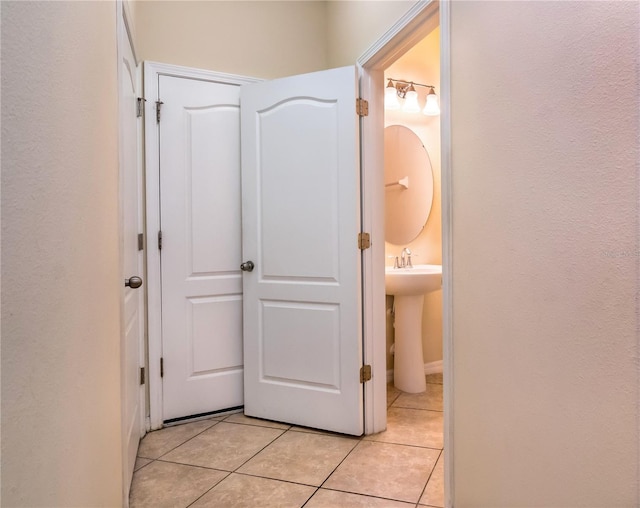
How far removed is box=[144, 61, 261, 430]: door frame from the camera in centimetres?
242

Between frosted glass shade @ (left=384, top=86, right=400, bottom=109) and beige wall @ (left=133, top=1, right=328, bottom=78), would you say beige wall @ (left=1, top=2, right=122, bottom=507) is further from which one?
frosted glass shade @ (left=384, top=86, right=400, bottom=109)

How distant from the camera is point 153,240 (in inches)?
95.9

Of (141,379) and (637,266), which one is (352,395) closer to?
(141,379)

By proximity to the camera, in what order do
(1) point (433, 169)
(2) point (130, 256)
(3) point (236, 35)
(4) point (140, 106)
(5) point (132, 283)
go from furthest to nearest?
(1) point (433, 169) < (3) point (236, 35) < (4) point (140, 106) < (2) point (130, 256) < (5) point (132, 283)

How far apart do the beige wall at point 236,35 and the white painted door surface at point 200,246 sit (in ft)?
0.55

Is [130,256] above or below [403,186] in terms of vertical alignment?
below

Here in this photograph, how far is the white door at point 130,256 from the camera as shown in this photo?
→ 159 centimetres

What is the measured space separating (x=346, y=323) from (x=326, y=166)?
87 cm

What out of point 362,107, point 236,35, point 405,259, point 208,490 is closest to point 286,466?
point 208,490

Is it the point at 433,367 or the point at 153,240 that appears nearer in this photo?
the point at 153,240

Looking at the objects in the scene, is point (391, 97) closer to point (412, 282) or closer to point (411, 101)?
point (411, 101)

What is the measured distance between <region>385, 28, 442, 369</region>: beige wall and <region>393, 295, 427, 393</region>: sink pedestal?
372 millimetres

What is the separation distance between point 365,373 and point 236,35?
2.21m

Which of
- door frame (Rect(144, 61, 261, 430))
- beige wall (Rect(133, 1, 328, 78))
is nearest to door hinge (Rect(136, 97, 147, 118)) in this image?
door frame (Rect(144, 61, 261, 430))
